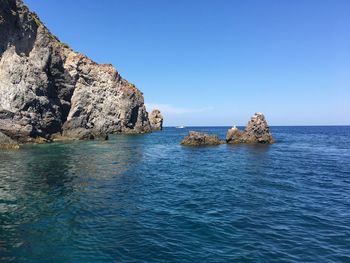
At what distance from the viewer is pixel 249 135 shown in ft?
261

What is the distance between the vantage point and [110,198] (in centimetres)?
2514

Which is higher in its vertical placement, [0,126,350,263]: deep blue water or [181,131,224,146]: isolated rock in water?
[181,131,224,146]: isolated rock in water

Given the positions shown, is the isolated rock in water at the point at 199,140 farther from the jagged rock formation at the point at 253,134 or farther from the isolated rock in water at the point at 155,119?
the isolated rock in water at the point at 155,119

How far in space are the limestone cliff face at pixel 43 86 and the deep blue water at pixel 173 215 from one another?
34435mm

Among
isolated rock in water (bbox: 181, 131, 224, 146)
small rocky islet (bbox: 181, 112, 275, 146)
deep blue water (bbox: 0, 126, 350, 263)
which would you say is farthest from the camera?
small rocky islet (bbox: 181, 112, 275, 146)

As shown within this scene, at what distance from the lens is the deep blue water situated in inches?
589

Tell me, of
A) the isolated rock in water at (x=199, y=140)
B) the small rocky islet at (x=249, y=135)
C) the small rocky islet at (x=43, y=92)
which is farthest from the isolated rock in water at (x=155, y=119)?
the isolated rock in water at (x=199, y=140)

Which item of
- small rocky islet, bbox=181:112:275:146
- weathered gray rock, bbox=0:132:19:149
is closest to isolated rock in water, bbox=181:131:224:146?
small rocky islet, bbox=181:112:275:146

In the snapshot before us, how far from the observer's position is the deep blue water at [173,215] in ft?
49.1

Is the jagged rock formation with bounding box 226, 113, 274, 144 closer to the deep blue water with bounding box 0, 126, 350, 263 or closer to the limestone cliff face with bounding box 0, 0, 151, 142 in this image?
the deep blue water with bounding box 0, 126, 350, 263

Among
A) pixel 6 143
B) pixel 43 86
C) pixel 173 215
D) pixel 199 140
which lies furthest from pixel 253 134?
pixel 173 215

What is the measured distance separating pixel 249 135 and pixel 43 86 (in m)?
54.3

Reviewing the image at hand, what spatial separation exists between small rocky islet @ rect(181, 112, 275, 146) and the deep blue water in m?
38.5

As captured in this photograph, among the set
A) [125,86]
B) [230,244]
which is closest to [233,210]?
[230,244]
